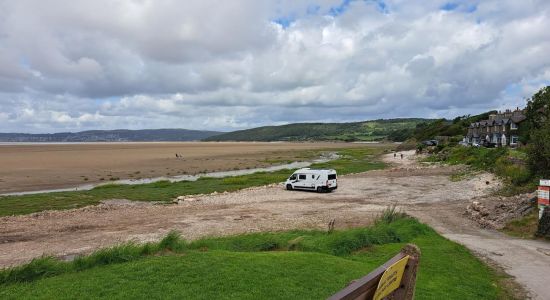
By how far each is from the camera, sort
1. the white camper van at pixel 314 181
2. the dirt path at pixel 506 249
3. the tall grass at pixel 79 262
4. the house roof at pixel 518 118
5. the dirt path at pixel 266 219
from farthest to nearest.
Result: the house roof at pixel 518 118 → the white camper van at pixel 314 181 → the dirt path at pixel 266 219 → the dirt path at pixel 506 249 → the tall grass at pixel 79 262

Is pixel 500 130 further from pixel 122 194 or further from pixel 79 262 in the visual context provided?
pixel 79 262

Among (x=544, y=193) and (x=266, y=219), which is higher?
(x=544, y=193)

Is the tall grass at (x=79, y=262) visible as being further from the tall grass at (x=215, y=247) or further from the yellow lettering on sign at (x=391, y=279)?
the yellow lettering on sign at (x=391, y=279)

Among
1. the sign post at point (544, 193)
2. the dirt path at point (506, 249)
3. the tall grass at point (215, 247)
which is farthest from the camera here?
the sign post at point (544, 193)

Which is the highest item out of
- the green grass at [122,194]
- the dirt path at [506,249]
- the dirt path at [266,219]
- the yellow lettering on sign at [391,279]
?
the yellow lettering on sign at [391,279]

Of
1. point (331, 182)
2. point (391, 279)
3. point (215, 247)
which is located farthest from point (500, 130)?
point (391, 279)

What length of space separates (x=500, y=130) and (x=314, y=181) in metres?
67.7

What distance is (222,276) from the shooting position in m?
8.55

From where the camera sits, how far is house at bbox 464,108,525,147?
8119cm

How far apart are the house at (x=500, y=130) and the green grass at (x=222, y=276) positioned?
7185cm

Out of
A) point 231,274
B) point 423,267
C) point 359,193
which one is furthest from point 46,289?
point 359,193

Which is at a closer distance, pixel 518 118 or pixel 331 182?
pixel 331 182

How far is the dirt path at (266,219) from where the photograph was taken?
46.3 feet

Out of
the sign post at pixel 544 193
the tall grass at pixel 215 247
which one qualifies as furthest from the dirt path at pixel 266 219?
the tall grass at pixel 215 247
